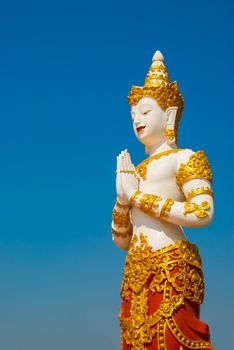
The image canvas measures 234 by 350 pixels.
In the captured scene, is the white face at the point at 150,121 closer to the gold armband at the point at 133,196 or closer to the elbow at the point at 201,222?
the gold armband at the point at 133,196

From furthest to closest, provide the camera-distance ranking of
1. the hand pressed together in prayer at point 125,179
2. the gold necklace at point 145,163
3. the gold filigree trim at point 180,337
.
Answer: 1. the gold necklace at point 145,163
2. the hand pressed together in prayer at point 125,179
3. the gold filigree trim at point 180,337

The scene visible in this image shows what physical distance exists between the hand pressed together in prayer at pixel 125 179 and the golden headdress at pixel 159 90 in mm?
650

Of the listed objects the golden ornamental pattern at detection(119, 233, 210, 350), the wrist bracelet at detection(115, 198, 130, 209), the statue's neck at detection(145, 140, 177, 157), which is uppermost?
the statue's neck at detection(145, 140, 177, 157)

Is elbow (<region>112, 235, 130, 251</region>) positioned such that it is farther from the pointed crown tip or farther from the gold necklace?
the pointed crown tip

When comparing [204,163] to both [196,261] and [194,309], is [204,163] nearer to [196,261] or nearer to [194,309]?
[196,261]

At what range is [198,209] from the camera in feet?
17.8

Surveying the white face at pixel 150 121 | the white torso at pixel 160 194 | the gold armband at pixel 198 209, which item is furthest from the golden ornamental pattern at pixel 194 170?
the white face at pixel 150 121

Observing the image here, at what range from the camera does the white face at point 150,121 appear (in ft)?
19.9

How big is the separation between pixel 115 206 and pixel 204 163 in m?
1.05

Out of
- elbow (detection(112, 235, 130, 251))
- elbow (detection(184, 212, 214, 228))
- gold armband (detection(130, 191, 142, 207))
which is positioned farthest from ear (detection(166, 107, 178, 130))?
elbow (detection(112, 235, 130, 251))

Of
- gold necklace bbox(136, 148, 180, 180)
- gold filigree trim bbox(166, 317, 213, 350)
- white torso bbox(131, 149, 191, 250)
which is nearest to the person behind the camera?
gold filigree trim bbox(166, 317, 213, 350)

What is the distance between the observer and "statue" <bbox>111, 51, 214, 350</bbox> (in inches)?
212

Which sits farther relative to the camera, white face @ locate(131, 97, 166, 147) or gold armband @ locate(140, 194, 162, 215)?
white face @ locate(131, 97, 166, 147)

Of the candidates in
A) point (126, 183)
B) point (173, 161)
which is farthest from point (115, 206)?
point (173, 161)
